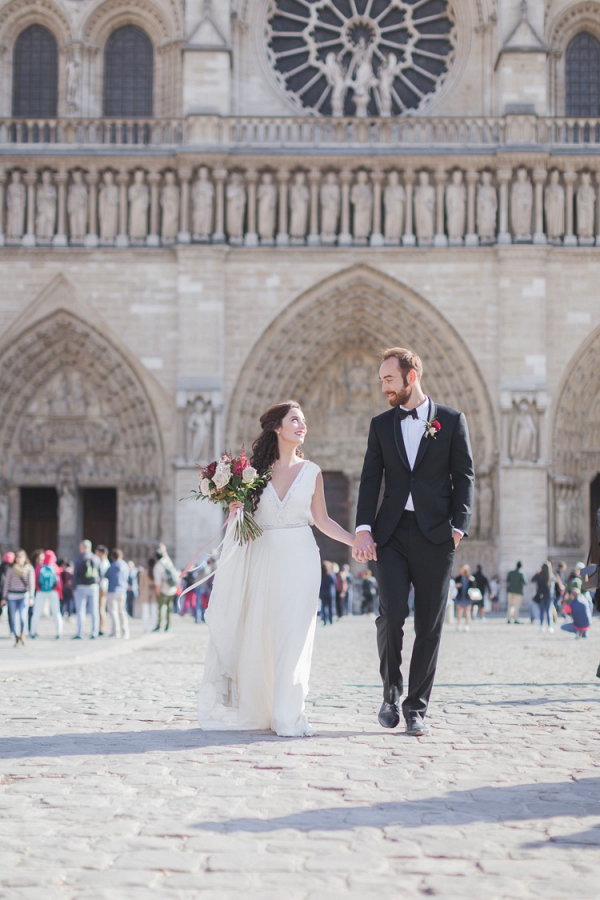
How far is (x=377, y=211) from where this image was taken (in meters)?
24.6

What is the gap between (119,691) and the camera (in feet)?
27.6

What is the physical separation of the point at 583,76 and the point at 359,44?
518cm

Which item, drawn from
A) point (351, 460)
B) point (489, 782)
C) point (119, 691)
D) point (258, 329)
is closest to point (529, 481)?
point (351, 460)

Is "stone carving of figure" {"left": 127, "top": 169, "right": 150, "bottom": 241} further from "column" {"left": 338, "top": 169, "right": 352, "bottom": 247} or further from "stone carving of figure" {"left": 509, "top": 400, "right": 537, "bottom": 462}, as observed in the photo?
"stone carving of figure" {"left": 509, "top": 400, "right": 537, "bottom": 462}

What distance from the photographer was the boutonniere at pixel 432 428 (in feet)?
19.8

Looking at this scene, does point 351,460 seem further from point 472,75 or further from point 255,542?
point 255,542

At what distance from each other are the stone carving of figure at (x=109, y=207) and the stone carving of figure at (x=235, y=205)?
2.44m

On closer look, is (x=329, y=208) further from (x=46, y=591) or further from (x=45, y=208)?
(x=46, y=591)

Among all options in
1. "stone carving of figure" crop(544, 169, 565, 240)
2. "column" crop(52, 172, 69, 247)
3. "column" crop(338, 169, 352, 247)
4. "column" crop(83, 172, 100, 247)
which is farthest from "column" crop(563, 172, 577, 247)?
"column" crop(52, 172, 69, 247)

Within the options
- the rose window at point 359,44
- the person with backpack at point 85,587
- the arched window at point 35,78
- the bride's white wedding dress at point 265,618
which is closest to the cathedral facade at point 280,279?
the rose window at point 359,44

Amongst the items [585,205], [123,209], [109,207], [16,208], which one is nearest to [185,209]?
[123,209]

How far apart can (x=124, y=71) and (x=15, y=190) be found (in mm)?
4323

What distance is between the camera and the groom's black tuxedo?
5.99 m

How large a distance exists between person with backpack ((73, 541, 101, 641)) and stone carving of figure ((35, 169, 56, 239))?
1031 cm
